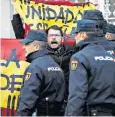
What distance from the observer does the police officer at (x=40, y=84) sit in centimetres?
440

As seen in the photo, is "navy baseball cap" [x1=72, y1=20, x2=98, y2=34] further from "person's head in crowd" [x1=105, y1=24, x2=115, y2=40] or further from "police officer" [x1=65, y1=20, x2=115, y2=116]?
"person's head in crowd" [x1=105, y1=24, x2=115, y2=40]

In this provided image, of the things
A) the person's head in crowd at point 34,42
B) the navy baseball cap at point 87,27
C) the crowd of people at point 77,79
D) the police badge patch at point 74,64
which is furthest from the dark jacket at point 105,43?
the person's head in crowd at point 34,42

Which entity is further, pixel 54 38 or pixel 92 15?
pixel 54 38

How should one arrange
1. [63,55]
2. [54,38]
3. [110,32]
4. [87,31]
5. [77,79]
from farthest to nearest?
1. [110,32]
2. [54,38]
3. [63,55]
4. [87,31]
5. [77,79]

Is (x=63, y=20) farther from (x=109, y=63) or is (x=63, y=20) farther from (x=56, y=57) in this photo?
(x=109, y=63)

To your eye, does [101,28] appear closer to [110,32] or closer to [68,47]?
[68,47]

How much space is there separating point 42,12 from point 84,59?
10.0 ft

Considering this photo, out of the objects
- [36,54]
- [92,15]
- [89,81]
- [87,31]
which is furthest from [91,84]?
[92,15]

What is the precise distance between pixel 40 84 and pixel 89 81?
600 millimetres

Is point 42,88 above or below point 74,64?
below

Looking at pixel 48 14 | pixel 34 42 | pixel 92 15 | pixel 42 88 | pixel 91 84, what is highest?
pixel 92 15

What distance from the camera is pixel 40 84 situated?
4.45m

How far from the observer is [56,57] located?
5332 mm

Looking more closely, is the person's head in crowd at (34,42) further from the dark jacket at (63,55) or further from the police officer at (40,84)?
the dark jacket at (63,55)
